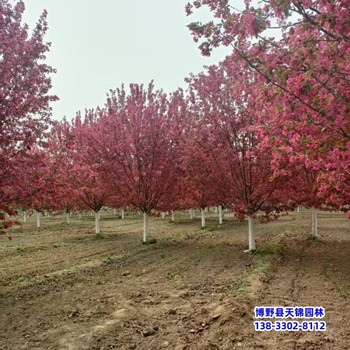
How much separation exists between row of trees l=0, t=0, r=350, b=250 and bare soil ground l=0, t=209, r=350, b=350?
1.95 meters

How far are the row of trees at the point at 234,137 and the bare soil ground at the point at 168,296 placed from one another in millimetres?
1953

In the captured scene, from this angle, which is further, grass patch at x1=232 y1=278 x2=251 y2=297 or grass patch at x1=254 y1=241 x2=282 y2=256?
grass patch at x1=254 y1=241 x2=282 y2=256

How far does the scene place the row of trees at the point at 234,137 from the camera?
3.83 metres

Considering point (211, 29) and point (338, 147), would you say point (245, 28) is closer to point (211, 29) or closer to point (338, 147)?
point (211, 29)

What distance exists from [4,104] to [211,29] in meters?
4.86

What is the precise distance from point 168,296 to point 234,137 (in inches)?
259

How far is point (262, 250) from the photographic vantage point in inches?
480

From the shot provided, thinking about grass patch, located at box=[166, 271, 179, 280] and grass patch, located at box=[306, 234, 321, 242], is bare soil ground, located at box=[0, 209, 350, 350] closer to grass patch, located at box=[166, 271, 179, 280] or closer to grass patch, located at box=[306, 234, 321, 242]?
grass patch, located at box=[166, 271, 179, 280]

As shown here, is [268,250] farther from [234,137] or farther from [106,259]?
[106,259]

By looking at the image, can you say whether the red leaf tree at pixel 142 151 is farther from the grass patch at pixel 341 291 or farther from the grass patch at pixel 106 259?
the grass patch at pixel 341 291

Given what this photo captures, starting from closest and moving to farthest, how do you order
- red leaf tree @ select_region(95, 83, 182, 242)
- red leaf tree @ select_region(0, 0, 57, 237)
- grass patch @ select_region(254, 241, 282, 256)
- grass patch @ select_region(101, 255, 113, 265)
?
red leaf tree @ select_region(0, 0, 57, 237), grass patch @ select_region(101, 255, 113, 265), grass patch @ select_region(254, 241, 282, 256), red leaf tree @ select_region(95, 83, 182, 242)

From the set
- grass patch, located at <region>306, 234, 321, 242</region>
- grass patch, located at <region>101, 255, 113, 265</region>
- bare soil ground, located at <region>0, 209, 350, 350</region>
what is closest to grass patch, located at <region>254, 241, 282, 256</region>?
bare soil ground, located at <region>0, 209, 350, 350</region>

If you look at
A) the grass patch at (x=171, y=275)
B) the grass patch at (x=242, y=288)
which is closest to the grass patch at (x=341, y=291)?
the grass patch at (x=242, y=288)

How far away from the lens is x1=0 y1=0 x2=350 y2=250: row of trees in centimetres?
383
